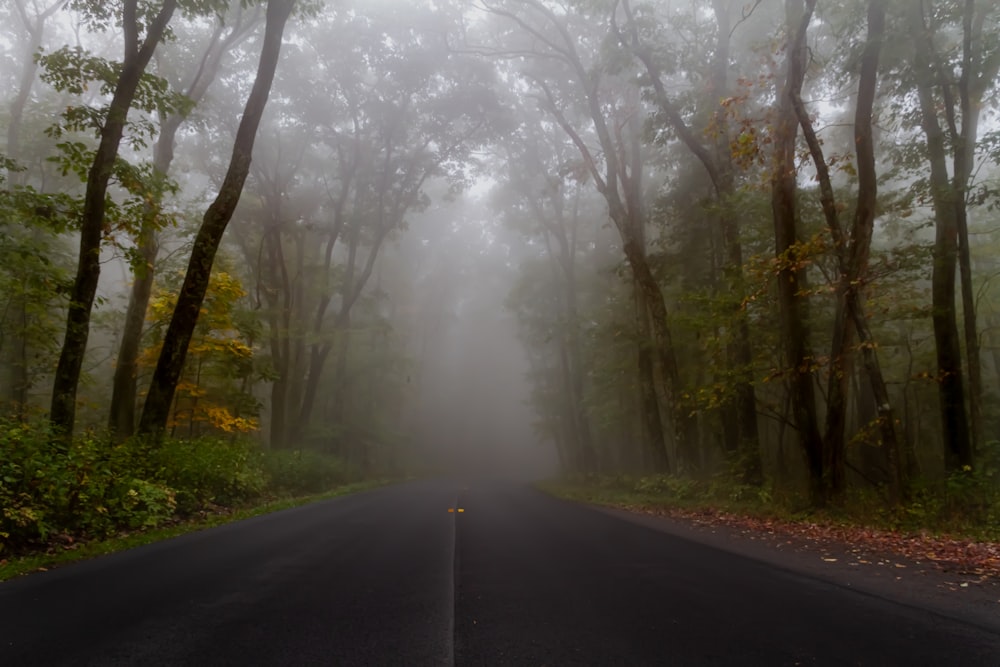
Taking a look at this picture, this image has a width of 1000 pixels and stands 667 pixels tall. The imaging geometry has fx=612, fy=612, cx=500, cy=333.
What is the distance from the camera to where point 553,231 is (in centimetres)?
2797

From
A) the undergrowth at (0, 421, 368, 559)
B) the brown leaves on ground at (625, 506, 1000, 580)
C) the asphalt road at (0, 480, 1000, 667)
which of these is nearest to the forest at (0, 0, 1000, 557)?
the undergrowth at (0, 421, 368, 559)

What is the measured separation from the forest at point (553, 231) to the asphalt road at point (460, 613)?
2.58 metres

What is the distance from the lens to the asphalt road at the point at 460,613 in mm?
3307

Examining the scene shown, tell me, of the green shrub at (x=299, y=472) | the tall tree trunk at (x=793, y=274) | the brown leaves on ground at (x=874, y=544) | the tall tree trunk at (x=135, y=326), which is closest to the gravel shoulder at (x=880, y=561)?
the brown leaves on ground at (x=874, y=544)

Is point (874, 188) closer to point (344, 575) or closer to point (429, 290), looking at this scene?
point (344, 575)

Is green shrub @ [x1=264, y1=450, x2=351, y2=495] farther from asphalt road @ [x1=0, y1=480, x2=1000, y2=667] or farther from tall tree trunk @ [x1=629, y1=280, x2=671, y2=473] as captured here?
asphalt road @ [x1=0, y1=480, x2=1000, y2=667]

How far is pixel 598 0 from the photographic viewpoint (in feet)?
45.9

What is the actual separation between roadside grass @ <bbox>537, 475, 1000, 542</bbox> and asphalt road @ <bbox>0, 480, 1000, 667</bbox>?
4142 millimetres

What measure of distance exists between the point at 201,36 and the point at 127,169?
37.0 feet

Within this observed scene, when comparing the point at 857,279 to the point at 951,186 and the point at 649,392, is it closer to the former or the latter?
the point at 951,186

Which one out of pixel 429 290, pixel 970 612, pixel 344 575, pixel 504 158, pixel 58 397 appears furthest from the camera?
pixel 429 290

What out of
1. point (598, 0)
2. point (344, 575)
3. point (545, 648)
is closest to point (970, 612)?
point (545, 648)

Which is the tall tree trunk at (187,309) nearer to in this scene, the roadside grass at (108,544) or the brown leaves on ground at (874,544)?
the roadside grass at (108,544)

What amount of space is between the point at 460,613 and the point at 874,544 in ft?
20.3
